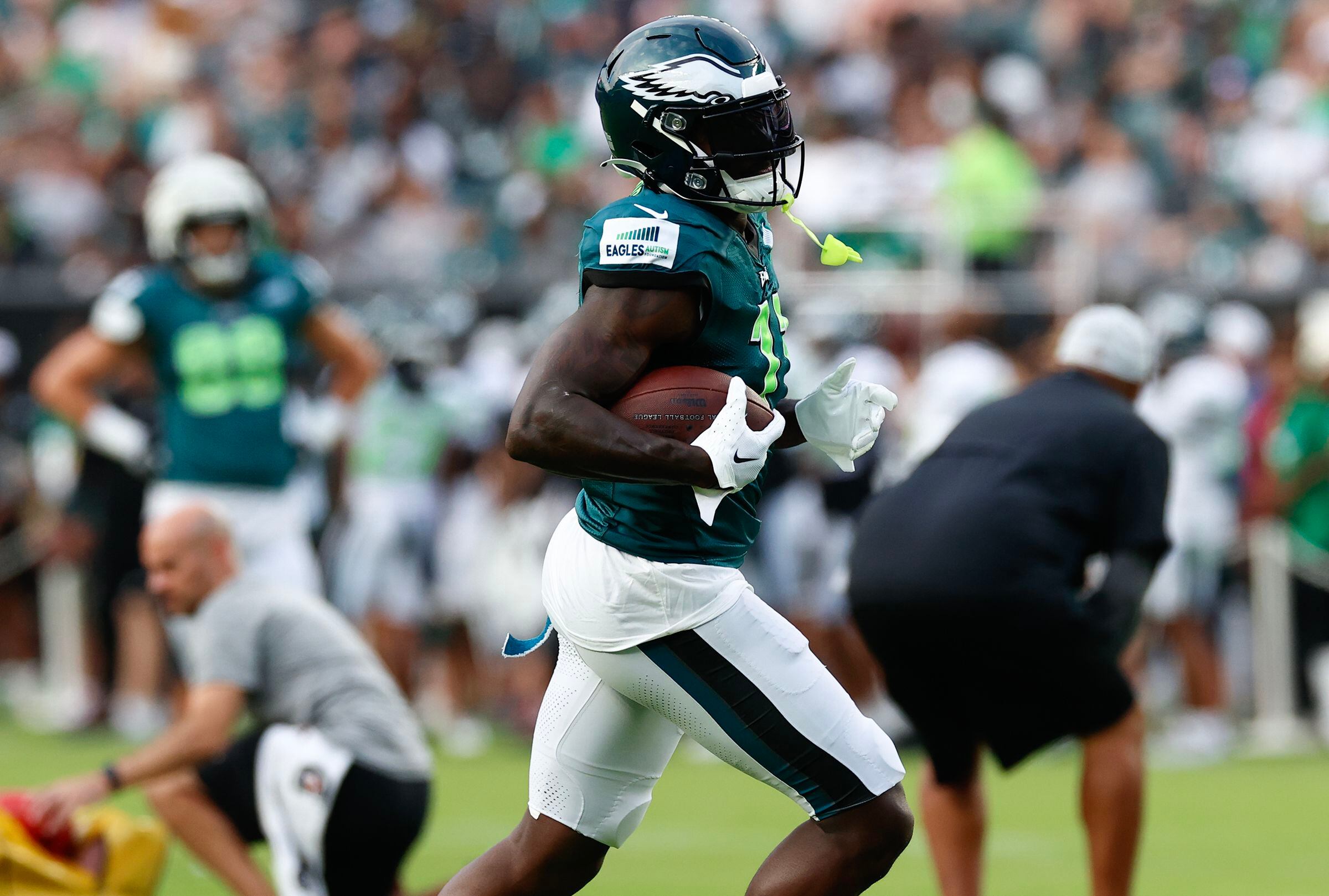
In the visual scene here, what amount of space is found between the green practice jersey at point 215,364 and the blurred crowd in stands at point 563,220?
2.51 meters

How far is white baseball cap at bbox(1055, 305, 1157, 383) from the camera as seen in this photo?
5.32m

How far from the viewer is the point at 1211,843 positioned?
7.15 m

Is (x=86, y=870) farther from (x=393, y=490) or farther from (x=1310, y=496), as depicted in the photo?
(x=1310, y=496)

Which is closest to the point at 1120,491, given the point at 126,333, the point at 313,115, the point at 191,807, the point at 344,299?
the point at 191,807

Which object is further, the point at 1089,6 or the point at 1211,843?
the point at 1089,6

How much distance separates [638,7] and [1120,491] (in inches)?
447

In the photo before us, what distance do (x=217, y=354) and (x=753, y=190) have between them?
3969mm

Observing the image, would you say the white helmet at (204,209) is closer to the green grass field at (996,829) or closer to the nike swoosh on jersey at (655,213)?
the green grass field at (996,829)

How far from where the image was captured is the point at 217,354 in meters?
7.28

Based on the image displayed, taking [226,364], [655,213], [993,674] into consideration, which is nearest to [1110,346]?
[993,674]

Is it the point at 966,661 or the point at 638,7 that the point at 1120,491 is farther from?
the point at 638,7

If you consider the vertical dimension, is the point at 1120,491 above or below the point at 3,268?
above

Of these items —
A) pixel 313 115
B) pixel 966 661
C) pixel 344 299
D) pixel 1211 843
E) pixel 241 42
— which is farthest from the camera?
pixel 241 42

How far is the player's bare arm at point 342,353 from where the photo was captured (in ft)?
24.9
